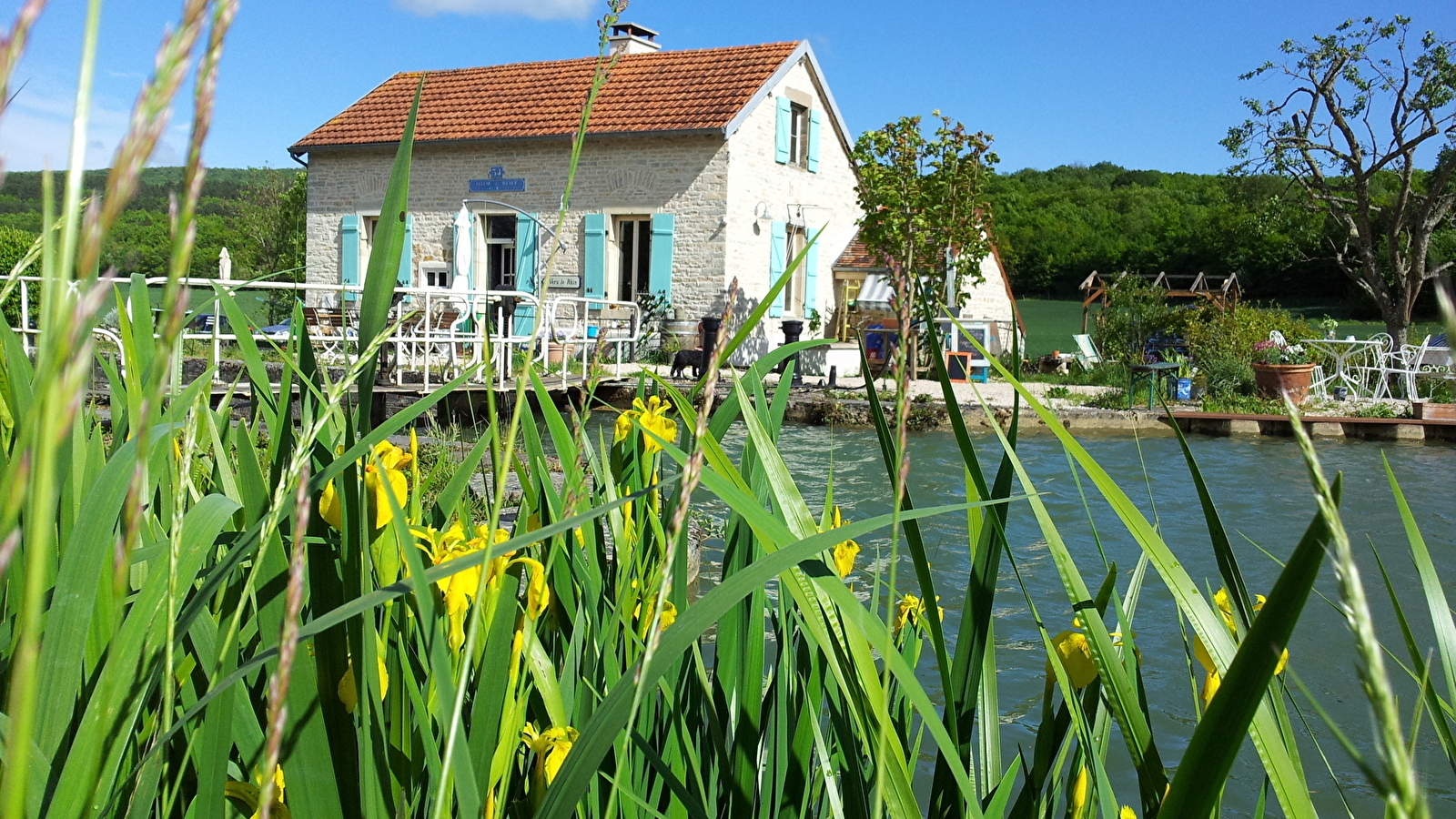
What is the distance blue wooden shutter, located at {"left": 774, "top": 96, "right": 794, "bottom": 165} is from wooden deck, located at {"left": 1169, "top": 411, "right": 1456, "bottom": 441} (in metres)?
7.55

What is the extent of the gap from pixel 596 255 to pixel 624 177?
1.22 meters

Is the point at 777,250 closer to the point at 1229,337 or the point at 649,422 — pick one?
the point at 1229,337

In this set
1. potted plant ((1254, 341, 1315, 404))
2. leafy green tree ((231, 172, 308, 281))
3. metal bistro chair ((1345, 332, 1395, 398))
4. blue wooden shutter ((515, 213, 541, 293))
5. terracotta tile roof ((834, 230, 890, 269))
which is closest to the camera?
potted plant ((1254, 341, 1315, 404))

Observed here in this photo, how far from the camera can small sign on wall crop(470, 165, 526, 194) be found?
16281 mm

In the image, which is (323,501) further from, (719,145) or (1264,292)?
(1264,292)

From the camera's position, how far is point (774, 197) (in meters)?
16.3

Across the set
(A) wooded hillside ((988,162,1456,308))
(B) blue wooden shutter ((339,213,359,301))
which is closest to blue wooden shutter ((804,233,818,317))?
(B) blue wooden shutter ((339,213,359,301))

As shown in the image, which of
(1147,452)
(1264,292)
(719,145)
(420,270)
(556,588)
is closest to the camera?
(556,588)

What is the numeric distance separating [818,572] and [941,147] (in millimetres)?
13884

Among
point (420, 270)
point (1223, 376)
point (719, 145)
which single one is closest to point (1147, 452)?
point (1223, 376)

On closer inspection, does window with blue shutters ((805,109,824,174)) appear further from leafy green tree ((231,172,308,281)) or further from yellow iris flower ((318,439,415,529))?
yellow iris flower ((318,439,415,529))

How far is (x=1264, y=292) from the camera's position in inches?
1656

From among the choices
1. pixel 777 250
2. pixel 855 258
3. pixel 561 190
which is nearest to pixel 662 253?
pixel 561 190

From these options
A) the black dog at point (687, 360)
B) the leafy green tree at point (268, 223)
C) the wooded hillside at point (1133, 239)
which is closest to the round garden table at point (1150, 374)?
the black dog at point (687, 360)
